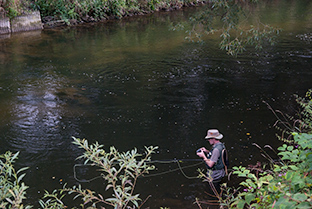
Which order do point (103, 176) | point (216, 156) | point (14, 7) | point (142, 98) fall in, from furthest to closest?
point (14, 7) → point (142, 98) → point (216, 156) → point (103, 176)

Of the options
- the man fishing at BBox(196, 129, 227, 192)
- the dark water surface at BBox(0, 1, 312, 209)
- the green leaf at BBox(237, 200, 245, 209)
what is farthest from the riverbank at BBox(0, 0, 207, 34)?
the green leaf at BBox(237, 200, 245, 209)

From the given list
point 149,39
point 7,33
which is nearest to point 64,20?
point 7,33

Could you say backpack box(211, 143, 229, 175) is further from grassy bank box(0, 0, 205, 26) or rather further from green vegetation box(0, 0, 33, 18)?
green vegetation box(0, 0, 33, 18)

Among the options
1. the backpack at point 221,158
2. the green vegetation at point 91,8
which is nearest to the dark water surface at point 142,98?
the backpack at point 221,158

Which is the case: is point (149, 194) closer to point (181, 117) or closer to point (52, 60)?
point (181, 117)

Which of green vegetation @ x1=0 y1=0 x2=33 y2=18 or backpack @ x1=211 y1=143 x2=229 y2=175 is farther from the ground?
green vegetation @ x1=0 y1=0 x2=33 y2=18

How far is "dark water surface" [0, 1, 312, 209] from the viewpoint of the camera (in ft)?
23.7

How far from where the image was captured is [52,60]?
1509 centimetres

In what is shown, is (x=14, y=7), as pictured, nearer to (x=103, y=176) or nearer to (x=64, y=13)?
(x=64, y=13)

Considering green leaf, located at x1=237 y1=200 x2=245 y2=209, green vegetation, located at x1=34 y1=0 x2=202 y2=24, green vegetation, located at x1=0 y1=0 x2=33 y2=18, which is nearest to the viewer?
green leaf, located at x1=237 y1=200 x2=245 y2=209

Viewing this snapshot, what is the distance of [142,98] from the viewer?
10.8 m

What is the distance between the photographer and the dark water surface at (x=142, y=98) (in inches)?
285

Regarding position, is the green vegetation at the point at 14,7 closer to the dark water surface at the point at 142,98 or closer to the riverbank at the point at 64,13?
the riverbank at the point at 64,13

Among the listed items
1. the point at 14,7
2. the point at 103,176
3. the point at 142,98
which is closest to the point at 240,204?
the point at 103,176
